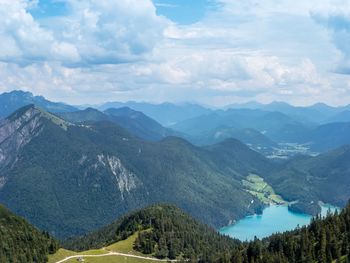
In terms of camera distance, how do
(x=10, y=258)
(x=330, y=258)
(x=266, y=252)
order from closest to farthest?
(x=330, y=258)
(x=266, y=252)
(x=10, y=258)

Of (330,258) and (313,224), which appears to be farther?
(313,224)

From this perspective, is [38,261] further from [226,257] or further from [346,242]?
[346,242]

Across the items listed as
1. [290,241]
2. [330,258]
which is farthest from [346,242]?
[290,241]

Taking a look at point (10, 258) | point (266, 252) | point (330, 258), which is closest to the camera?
point (330, 258)

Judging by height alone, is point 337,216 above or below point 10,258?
above

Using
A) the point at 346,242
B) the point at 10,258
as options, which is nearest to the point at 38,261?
the point at 10,258

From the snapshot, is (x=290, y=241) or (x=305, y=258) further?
(x=290, y=241)

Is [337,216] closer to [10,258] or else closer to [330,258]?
[330,258]
